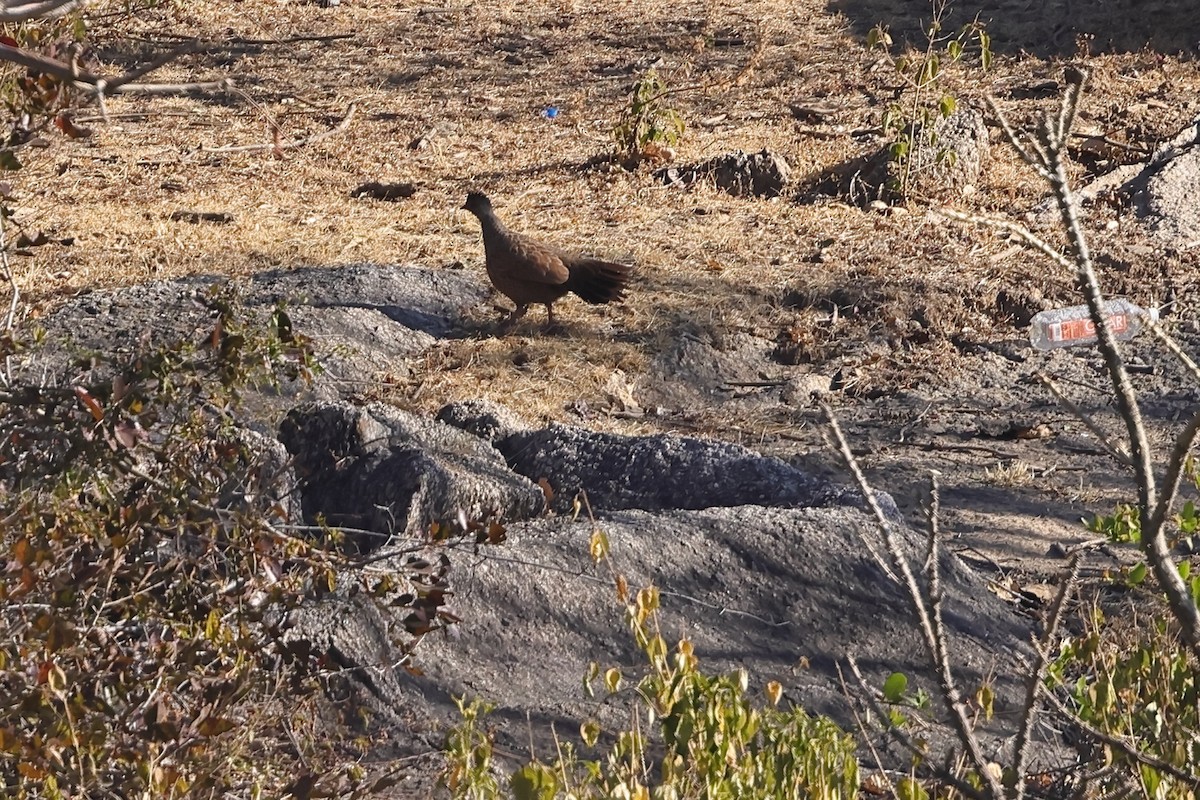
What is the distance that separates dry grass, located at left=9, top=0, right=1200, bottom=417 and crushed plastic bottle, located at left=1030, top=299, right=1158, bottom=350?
0.47 metres

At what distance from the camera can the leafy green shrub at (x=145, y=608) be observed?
2799 millimetres

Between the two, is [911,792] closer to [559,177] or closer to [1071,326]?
[1071,326]

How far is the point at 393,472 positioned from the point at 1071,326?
10.6ft

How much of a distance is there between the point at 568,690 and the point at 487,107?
845cm

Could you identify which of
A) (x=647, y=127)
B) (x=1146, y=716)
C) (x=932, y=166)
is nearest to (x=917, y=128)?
(x=932, y=166)

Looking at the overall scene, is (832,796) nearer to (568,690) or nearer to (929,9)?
(568,690)

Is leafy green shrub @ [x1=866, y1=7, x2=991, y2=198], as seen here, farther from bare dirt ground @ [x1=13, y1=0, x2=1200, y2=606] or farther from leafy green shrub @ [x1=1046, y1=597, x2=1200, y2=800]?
leafy green shrub @ [x1=1046, y1=597, x2=1200, y2=800]

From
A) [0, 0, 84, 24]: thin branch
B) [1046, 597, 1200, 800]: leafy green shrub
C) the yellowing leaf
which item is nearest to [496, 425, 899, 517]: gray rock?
[1046, 597, 1200, 800]: leafy green shrub

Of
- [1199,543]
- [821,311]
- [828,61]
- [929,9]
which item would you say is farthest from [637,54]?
[1199,543]

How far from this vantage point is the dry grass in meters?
7.82

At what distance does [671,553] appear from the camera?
180 inches

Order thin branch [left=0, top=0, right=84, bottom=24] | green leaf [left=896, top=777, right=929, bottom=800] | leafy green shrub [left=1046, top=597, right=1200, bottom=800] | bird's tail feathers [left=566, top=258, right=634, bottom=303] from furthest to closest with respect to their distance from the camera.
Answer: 1. bird's tail feathers [left=566, top=258, right=634, bottom=303]
2. leafy green shrub [left=1046, top=597, right=1200, bottom=800]
3. green leaf [left=896, top=777, right=929, bottom=800]
4. thin branch [left=0, top=0, right=84, bottom=24]

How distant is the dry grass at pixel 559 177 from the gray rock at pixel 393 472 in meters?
1.09

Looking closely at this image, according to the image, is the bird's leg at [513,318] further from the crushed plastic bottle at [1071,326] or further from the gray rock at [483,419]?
the crushed plastic bottle at [1071,326]
